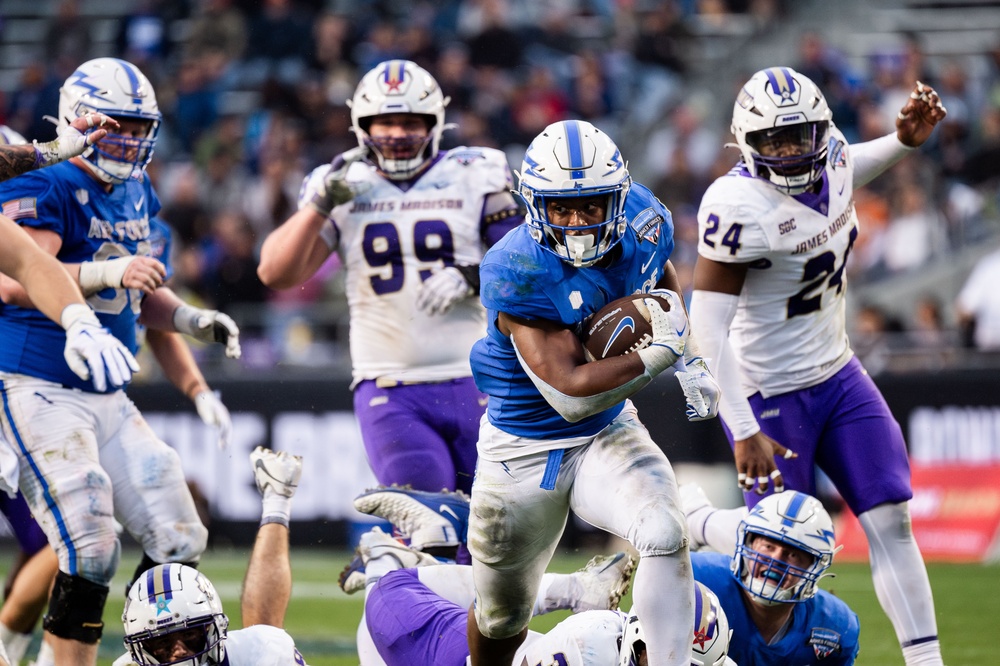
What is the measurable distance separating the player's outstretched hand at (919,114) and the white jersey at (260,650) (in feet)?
10.7

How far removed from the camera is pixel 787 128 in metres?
5.76

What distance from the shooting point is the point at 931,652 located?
18.5 feet

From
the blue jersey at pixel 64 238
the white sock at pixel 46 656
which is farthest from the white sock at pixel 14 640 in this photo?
the blue jersey at pixel 64 238

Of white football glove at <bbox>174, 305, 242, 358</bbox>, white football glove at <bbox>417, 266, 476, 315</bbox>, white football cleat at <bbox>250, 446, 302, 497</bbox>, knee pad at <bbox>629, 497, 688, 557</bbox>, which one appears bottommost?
white football cleat at <bbox>250, 446, 302, 497</bbox>

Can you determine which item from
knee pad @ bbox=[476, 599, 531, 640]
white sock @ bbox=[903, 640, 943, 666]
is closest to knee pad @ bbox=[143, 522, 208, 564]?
knee pad @ bbox=[476, 599, 531, 640]

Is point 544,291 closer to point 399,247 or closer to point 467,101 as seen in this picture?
point 399,247

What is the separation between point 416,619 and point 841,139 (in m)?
2.62

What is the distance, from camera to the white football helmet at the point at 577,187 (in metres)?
4.55

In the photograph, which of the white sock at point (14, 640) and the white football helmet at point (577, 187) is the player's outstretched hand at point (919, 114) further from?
the white sock at point (14, 640)

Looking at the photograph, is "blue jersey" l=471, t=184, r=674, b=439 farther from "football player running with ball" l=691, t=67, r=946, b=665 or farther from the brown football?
"football player running with ball" l=691, t=67, r=946, b=665

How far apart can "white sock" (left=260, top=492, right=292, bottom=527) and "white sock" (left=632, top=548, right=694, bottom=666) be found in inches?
87.2

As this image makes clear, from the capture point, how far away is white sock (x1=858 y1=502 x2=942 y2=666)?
222 inches

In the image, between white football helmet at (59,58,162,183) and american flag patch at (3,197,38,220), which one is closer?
american flag patch at (3,197,38,220)

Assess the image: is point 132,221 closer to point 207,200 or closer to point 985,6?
point 207,200
